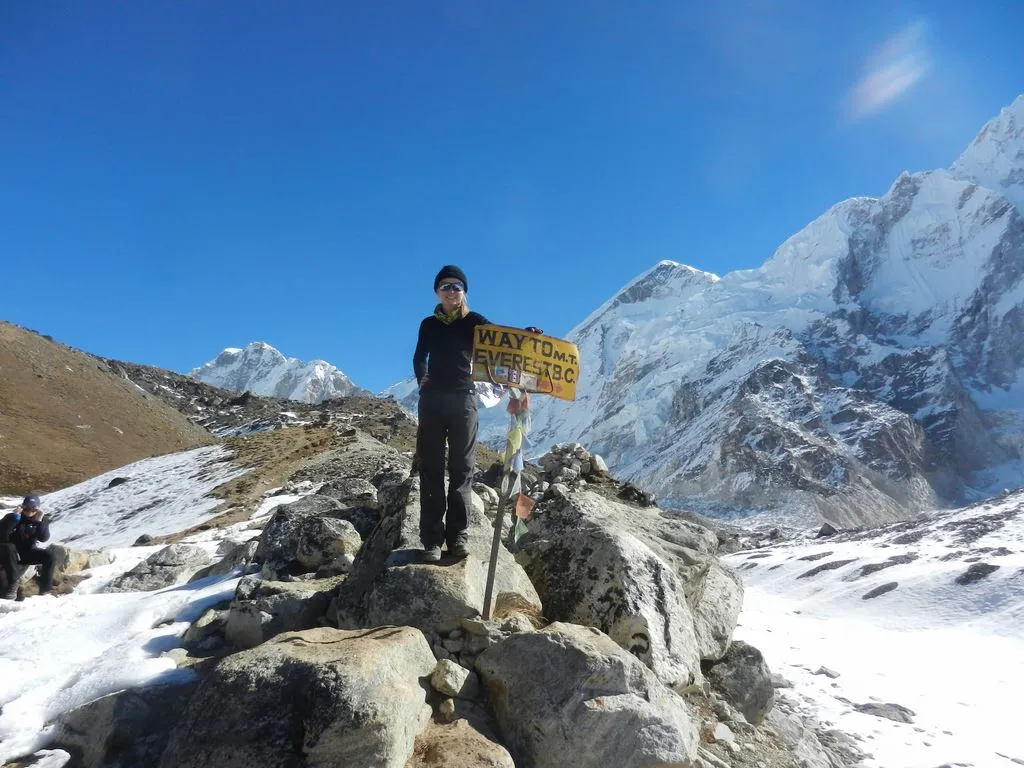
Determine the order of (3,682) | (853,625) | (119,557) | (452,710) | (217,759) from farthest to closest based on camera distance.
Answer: (853,625)
(119,557)
(3,682)
(452,710)
(217,759)

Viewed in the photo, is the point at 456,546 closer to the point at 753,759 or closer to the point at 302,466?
the point at 753,759

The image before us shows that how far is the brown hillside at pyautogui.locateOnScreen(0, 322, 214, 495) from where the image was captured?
3700cm

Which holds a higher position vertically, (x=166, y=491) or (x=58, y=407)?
(x=58, y=407)

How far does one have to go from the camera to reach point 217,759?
3.75 m

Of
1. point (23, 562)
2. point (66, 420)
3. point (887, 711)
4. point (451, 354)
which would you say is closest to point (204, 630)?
point (451, 354)

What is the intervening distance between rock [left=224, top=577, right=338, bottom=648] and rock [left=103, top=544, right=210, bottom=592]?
363cm

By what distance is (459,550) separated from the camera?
6.33m

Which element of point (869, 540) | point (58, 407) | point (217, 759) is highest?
point (58, 407)

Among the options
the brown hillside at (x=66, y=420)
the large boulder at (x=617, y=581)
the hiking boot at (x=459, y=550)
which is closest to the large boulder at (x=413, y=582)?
the hiking boot at (x=459, y=550)

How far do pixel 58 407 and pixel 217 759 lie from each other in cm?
5332

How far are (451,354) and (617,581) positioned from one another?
2897mm

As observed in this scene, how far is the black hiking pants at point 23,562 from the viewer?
28.5ft

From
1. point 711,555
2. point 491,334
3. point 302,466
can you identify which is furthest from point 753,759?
point 302,466

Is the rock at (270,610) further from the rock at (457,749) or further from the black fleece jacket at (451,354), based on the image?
the black fleece jacket at (451,354)
